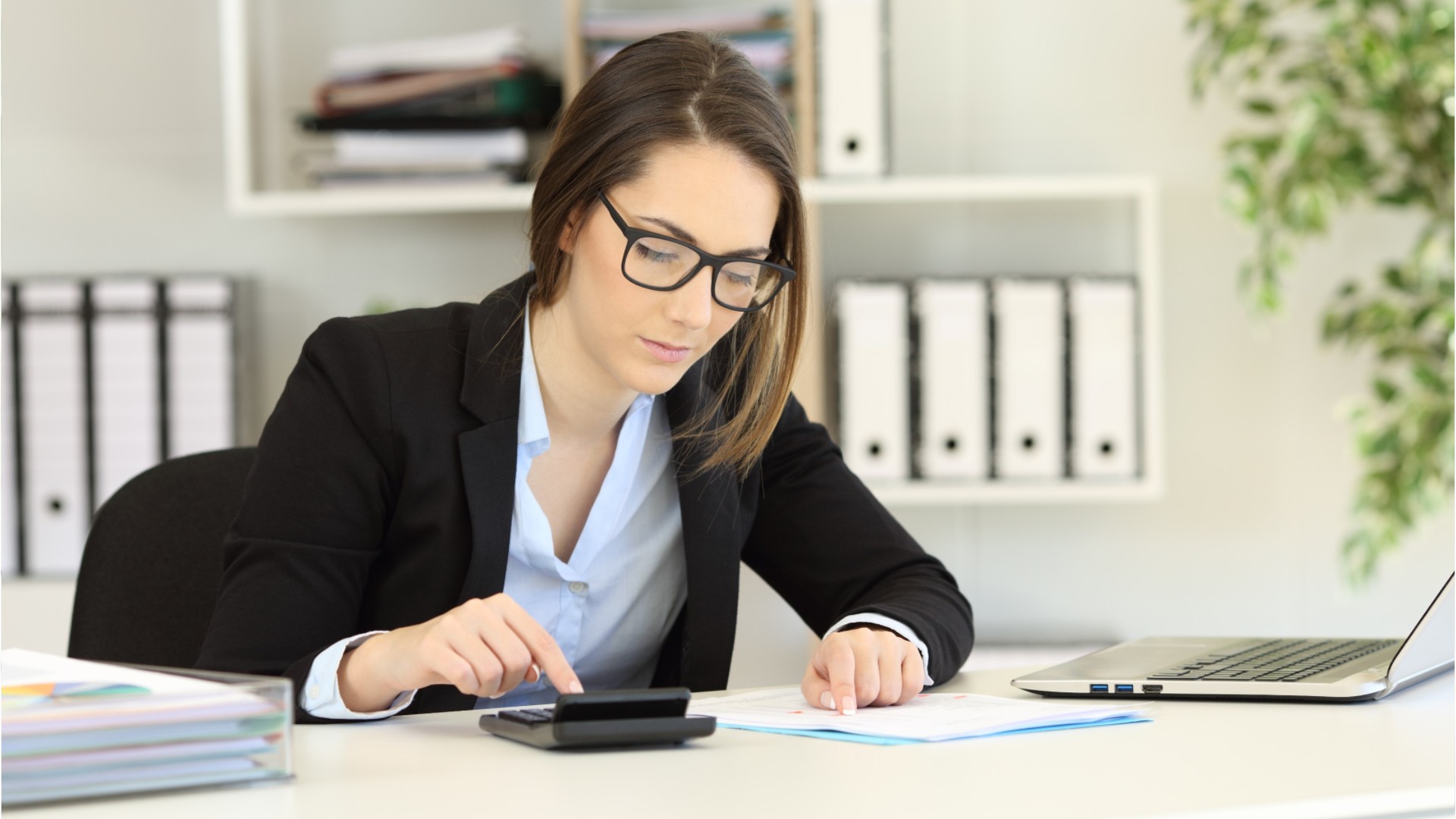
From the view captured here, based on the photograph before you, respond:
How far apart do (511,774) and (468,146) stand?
170cm

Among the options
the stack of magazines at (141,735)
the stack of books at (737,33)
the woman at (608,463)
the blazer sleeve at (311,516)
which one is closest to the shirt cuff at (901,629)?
the woman at (608,463)

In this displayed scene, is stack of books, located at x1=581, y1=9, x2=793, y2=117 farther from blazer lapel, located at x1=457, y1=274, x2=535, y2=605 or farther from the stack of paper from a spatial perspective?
the stack of paper

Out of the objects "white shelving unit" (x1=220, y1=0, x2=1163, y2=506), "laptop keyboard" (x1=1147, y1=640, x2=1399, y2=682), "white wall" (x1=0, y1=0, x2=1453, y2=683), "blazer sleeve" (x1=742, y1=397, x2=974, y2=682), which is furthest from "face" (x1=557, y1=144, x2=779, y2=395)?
"white wall" (x1=0, y1=0, x2=1453, y2=683)

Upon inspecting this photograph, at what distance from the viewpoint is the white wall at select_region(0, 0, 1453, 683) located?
254 centimetres

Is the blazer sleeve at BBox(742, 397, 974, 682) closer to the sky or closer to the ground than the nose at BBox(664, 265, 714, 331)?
closer to the ground

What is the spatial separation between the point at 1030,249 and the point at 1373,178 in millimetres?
579

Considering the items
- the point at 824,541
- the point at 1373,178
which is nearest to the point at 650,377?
the point at 824,541

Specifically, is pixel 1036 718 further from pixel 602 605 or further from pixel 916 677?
pixel 602 605

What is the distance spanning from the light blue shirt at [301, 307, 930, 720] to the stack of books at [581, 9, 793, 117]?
1059mm

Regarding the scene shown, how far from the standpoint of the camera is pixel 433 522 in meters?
1.22

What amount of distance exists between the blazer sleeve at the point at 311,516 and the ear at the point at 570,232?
189 mm

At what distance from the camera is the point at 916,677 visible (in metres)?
1.07

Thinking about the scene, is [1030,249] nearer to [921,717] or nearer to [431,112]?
[431,112]

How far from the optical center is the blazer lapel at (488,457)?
1.22 meters
